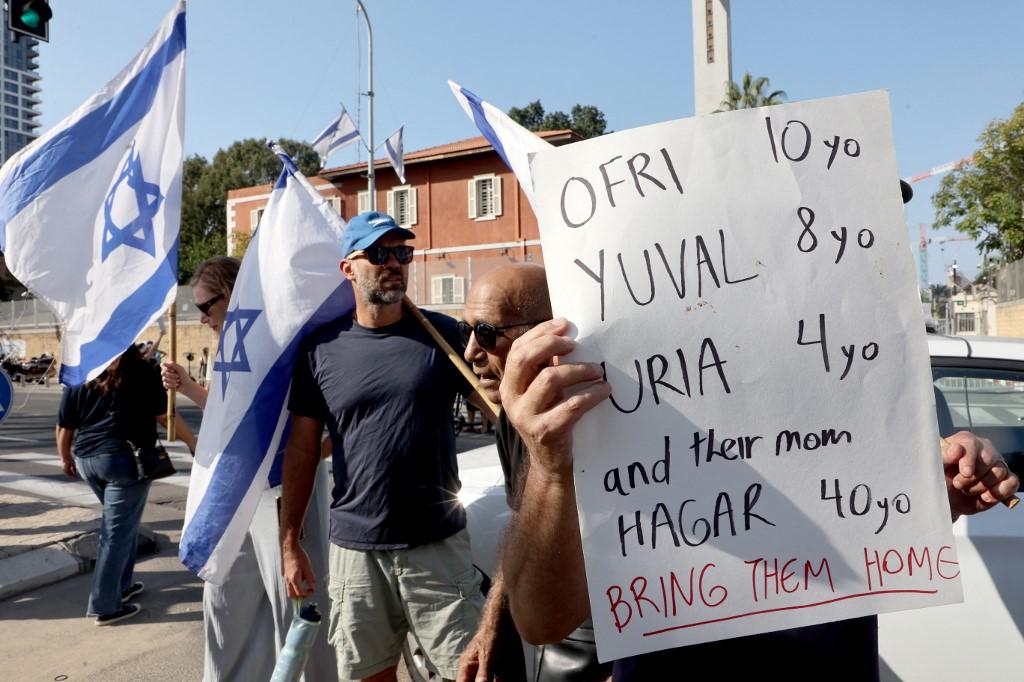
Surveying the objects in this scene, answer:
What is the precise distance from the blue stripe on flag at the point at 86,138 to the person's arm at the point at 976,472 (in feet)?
11.4

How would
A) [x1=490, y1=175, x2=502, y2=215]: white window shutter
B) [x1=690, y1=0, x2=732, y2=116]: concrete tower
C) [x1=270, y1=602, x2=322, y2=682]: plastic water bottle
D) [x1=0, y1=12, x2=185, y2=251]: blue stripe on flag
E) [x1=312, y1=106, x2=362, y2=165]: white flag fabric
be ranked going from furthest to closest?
[x1=490, y1=175, x2=502, y2=215]: white window shutter, [x1=690, y1=0, x2=732, y2=116]: concrete tower, [x1=312, y1=106, x2=362, y2=165]: white flag fabric, [x1=0, y1=12, x2=185, y2=251]: blue stripe on flag, [x1=270, y1=602, x2=322, y2=682]: plastic water bottle

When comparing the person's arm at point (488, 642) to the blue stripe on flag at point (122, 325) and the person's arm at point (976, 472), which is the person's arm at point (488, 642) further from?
the blue stripe on flag at point (122, 325)

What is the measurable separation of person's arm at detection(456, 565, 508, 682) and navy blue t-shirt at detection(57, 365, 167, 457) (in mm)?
3338

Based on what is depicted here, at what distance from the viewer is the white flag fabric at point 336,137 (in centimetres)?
1596

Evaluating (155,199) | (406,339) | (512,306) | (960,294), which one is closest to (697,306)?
(512,306)

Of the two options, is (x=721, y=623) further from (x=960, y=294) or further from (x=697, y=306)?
(x=960, y=294)

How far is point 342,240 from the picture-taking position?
277 cm

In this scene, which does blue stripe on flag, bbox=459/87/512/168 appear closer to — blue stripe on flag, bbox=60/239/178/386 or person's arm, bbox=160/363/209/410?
blue stripe on flag, bbox=60/239/178/386

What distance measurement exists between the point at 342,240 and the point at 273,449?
0.82 meters

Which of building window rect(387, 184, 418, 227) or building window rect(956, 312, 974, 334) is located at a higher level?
building window rect(387, 184, 418, 227)

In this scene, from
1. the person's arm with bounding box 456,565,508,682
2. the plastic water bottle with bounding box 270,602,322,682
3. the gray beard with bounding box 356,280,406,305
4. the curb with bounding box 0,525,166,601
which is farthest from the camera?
the curb with bounding box 0,525,166,601

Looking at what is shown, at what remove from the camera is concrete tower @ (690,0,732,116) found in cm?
2314

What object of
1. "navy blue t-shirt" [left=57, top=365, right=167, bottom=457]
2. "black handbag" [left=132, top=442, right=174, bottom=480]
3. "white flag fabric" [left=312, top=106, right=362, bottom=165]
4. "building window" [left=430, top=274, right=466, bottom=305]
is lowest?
"black handbag" [left=132, top=442, right=174, bottom=480]

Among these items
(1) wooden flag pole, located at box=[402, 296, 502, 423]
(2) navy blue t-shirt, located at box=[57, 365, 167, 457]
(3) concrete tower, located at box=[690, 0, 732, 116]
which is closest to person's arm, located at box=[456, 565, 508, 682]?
(1) wooden flag pole, located at box=[402, 296, 502, 423]
